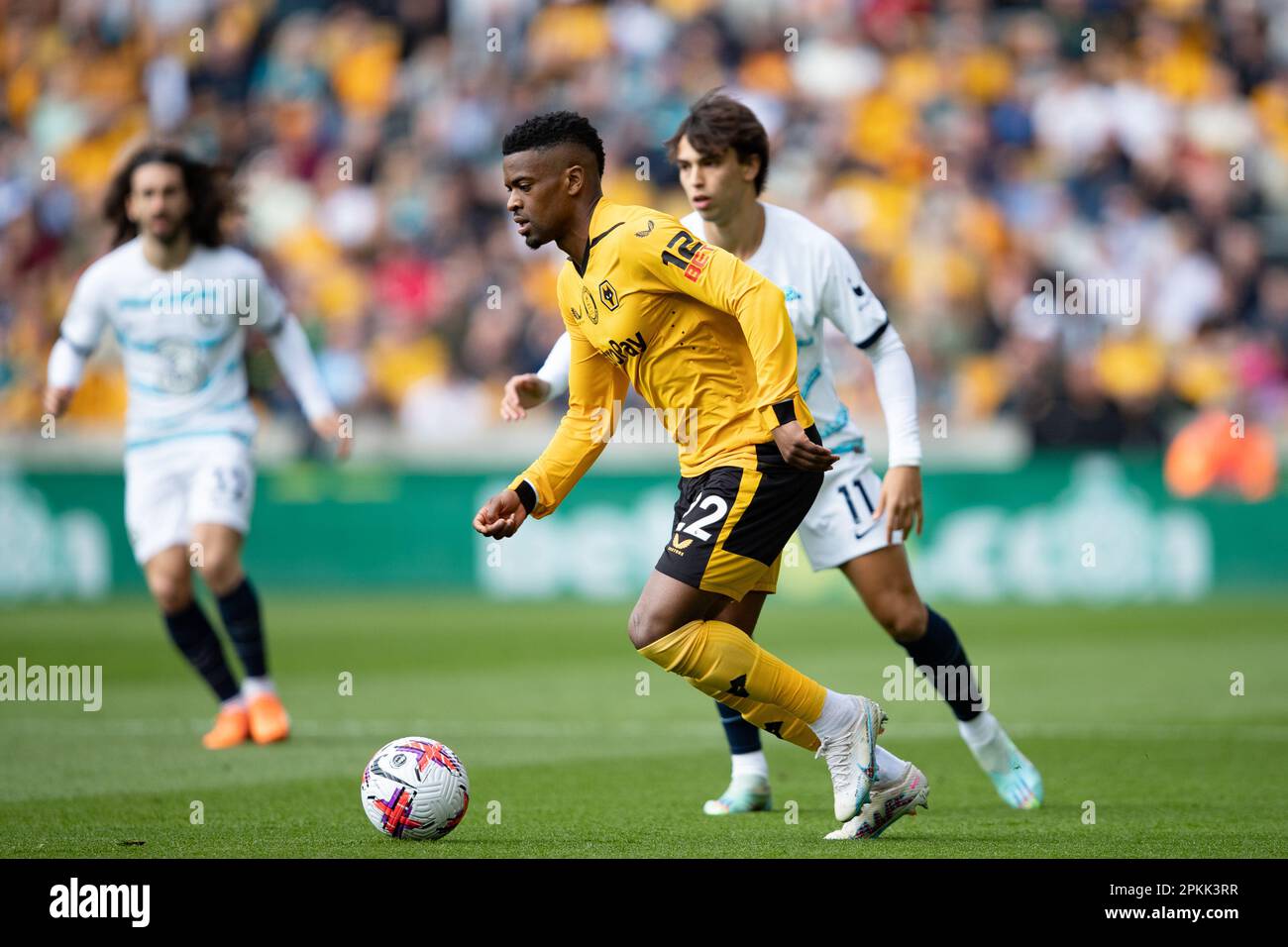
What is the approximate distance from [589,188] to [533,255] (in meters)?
13.6

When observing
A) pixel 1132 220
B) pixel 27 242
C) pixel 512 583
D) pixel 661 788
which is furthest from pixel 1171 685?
pixel 27 242

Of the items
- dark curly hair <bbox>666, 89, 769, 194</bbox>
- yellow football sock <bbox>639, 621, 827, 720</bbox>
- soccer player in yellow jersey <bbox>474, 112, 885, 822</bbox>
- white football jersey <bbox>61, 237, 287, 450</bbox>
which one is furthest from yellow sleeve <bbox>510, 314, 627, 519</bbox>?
white football jersey <bbox>61, 237, 287, 450</bbox>

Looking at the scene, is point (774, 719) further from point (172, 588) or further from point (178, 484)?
point (178, 484)

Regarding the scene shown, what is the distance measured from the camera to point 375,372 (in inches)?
752

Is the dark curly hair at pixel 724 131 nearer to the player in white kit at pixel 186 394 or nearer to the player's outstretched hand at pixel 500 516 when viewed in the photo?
the player's outstretched hand at pixel 500 516

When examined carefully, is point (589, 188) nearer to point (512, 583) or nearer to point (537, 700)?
point (537, 700)

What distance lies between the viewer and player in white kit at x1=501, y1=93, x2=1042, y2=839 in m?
6.74

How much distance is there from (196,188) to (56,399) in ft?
4.22

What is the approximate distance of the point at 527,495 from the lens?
20.1ft

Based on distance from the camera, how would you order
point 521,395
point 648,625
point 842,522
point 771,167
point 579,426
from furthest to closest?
point 771,167
point 842,522
point 521,395
point 579,426
point 648,625

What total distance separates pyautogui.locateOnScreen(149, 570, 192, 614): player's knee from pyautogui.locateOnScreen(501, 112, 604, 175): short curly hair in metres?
4.05

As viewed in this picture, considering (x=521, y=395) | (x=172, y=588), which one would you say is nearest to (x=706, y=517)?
(x=521, y=395)

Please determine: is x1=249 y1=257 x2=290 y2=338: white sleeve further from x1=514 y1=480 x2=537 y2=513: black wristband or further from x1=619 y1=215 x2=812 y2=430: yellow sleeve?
x1=619 y1=215 x2=812 y2=430: yellow sleeve

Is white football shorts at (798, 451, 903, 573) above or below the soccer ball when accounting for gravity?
above
